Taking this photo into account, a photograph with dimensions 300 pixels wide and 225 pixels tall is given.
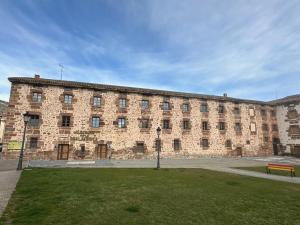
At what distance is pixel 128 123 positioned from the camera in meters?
23.4

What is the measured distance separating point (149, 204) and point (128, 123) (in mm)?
17776

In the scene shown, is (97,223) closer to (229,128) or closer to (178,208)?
(178,208)

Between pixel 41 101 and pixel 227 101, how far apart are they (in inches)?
948

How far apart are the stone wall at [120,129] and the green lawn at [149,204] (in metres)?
13.3

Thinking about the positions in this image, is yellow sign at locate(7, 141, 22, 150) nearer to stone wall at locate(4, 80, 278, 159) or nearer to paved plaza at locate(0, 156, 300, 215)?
stone wall at locate(4, 80, 278, 159)

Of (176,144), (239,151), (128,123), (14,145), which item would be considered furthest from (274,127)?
(14,145)

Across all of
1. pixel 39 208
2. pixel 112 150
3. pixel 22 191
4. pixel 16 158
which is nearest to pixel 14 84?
pixel 16 158

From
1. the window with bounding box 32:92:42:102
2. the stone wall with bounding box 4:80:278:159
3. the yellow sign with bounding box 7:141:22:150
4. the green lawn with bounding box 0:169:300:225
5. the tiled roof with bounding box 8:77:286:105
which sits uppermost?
the tiled roof with bounding box 8:77:286:105

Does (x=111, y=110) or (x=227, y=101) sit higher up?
(x=227, y=101)

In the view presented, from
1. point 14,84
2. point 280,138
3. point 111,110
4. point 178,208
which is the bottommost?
point 178,208

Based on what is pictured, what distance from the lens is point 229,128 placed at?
92.2 ft

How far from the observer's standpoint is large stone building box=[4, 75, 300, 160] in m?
20.2

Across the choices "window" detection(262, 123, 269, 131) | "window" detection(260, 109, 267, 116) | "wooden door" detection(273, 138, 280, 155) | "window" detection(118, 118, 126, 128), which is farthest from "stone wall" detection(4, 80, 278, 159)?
"wooden door" detection(273, 138, 280, 155)

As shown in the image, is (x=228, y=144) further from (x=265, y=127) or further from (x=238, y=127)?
(x=265, y=127)
